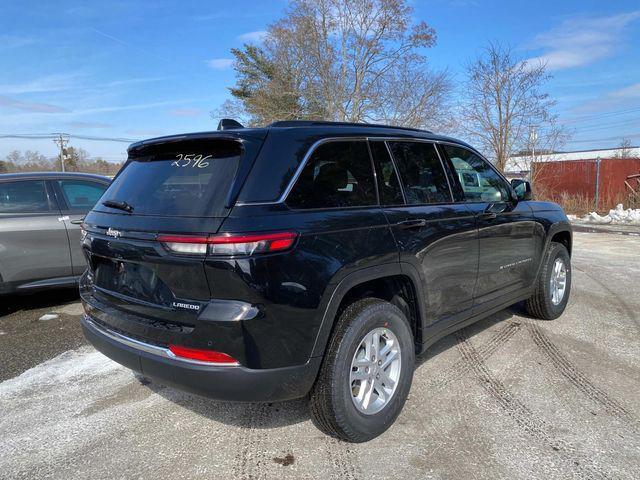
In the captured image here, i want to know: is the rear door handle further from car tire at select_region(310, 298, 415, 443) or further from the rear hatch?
the rear hatch

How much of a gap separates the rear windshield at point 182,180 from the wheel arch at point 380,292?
0.75 meters

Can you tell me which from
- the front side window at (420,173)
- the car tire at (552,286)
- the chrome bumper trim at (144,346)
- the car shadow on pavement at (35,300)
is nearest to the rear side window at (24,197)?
the car shadow on pavement at (35,300)

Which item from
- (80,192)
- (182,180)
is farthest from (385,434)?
(80,192)

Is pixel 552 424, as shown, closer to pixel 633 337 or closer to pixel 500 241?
pixel 500 241

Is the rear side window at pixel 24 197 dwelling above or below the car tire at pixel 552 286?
above

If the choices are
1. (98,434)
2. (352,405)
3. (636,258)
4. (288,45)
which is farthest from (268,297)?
(288,45)

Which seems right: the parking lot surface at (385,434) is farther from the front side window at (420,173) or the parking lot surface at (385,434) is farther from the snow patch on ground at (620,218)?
the snow patch on ground at (620,218)

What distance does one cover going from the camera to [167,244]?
242 cm

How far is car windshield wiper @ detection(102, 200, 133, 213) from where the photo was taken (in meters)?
2.83

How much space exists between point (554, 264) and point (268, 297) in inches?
151

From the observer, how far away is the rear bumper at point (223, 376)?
2348mm

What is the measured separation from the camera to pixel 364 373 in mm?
2844

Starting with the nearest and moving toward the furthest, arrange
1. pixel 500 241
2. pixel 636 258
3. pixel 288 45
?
pixel 500 241 → pixel 636 258 → pixel 288 45

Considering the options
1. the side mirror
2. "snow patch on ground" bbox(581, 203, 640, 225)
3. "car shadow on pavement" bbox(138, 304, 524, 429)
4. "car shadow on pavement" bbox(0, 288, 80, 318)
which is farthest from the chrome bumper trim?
"snow patch on ground" bbox(581, 203, 640, 225)
